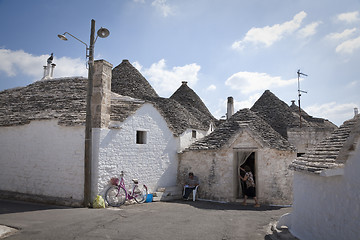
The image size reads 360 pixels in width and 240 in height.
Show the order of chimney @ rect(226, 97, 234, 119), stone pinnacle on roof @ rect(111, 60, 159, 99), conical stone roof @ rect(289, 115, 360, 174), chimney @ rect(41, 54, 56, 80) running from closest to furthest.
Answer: conical stone roof @ rect(289, 115, 360, 174) → chimney @ rect(41, 54, 56, 80) → stone pinnacle on roof @ rect(111, 60, 159, 99) → chimney @ rect(226, 97, 234, 119)

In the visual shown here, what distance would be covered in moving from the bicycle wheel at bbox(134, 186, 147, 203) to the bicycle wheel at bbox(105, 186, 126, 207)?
1.87 feet

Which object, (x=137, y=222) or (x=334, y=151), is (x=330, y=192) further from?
(x=137, y=222)

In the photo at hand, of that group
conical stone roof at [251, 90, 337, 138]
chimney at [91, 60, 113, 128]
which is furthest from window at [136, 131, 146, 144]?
conical stone roof at [251, 90, 337, 138]

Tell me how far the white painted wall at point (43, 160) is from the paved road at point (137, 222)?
758 mm

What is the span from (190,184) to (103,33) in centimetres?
717

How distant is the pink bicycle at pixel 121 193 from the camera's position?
9211mm

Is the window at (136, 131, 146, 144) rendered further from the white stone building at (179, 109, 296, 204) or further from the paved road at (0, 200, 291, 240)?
the paved road at (0, 200, 291, 240)

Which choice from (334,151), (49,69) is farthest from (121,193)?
(49,69)

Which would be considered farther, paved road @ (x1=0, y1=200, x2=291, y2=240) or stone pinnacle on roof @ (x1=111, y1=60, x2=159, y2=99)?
stone pinnacle on roof @ (x1=111, y1=60, x2=159, y2=99)

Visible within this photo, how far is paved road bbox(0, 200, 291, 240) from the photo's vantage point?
6.02 meters

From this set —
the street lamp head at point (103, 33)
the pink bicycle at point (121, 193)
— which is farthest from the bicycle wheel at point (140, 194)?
the street lamp head at point (103, 33)

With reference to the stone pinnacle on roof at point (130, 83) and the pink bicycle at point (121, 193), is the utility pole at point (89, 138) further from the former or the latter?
the stone pinnacle on roof at point (130, 83)

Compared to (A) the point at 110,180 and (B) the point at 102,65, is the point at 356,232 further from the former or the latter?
(B) the point at 102,65

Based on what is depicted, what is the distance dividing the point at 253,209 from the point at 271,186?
1576mm
